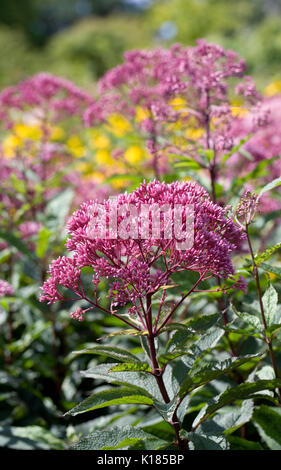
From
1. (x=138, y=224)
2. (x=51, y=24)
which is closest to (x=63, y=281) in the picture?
(x=138, y=224)

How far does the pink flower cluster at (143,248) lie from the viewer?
1154 millimetres

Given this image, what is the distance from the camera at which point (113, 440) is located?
4.32ft

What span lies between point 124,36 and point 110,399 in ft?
80.5

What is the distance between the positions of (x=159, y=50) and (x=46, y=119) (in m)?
1.11

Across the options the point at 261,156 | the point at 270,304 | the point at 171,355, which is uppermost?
the point at 261,156

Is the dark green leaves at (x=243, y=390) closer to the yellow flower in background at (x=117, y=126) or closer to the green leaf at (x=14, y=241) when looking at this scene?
the green leaf at (x=14, y=241)

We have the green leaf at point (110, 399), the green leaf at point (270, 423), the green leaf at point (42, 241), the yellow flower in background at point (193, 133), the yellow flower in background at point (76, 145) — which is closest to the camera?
the green leaf at point (110, 399)

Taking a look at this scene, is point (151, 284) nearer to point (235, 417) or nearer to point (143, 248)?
point (143, 248)

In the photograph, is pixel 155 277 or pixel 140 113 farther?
pixel 140 113

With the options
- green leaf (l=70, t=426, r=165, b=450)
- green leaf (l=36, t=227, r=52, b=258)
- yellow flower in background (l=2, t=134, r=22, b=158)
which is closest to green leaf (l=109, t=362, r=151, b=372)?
green leaf (l=70, t=426, r=165, b=450)

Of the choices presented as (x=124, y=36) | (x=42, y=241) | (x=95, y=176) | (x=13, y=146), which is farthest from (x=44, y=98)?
(x=124, y=36)

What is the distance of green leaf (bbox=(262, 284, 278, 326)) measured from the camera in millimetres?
1376

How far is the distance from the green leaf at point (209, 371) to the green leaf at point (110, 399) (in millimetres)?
→ 102

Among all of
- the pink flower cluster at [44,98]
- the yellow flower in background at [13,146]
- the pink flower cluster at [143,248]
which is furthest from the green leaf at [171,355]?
the pink flower cluster at [44,98]
